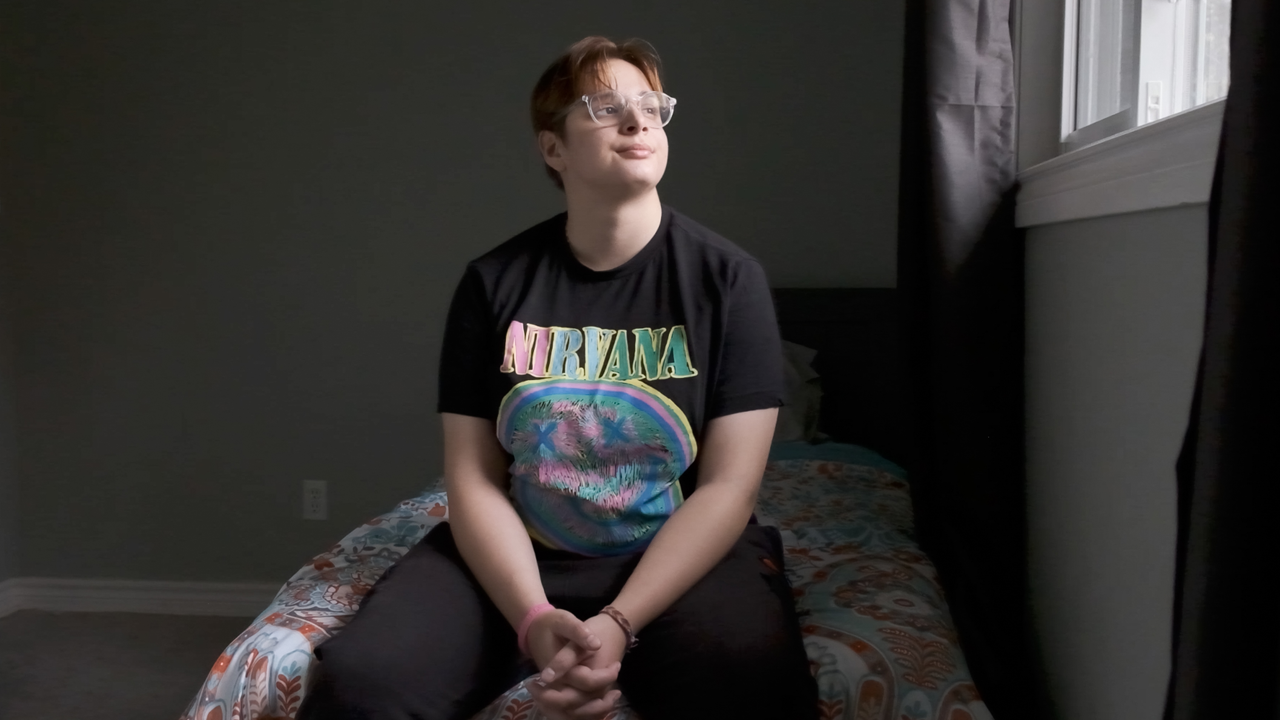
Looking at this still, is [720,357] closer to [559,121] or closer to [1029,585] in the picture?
[559,121]

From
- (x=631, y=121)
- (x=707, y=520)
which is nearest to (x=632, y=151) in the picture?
(x=631, y=121)

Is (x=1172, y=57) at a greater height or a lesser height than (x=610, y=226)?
greater

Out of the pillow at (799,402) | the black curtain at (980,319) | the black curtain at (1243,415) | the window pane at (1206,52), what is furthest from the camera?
the pillow at (799,402)

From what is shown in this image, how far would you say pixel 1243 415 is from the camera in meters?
0.54

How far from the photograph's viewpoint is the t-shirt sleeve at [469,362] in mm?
1299

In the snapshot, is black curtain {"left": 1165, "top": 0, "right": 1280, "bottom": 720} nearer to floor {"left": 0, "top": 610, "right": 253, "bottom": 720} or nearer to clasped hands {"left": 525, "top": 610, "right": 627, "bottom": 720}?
clasped hands {"left": 525, "top": 610, "right": 627, "bottom": 720}

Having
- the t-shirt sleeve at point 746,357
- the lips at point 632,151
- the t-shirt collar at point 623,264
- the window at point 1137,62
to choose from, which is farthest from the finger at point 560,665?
the window at point 1137,62

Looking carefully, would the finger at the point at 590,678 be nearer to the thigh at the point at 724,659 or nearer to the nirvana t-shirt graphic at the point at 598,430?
the thigh at the point at 724,659

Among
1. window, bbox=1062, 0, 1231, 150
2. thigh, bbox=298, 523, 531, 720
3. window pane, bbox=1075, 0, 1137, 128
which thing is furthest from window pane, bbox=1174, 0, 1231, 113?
thigh, bbox=298, 523, 531, 720

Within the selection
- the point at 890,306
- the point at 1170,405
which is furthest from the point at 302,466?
the point at 1170,405

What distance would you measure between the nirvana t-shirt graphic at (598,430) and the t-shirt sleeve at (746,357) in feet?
0.16

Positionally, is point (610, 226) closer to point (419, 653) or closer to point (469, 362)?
point (469, 362)

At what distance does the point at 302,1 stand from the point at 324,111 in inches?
11.8

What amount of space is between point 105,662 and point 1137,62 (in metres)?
2.56
